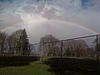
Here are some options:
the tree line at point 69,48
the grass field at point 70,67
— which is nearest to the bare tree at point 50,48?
the tree line at point 69,48

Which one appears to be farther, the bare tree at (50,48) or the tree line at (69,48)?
the bare tree at (50,48)

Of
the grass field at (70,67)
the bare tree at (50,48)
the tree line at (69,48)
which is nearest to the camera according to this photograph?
the grass field at (70,67)

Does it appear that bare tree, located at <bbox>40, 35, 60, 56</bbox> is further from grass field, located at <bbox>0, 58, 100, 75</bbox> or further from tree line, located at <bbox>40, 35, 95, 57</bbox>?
grass field, located at <bbox>0, 58, 100, 75</bbox>

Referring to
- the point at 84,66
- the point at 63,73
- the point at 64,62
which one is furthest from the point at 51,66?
the point at 84,66

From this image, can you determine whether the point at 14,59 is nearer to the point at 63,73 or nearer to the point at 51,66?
the point at 51,66

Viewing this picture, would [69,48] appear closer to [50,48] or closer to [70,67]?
[70,67]

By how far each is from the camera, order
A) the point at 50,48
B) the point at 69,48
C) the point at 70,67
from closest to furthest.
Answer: the point at 70,67 → the point at 69,48 → the point at 50,48

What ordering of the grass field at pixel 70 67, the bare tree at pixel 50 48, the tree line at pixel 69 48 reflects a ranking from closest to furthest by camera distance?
1. the grass field at pixel 70 67
2. the tree line at pixel 69 48
3. the bare tree at pixel 50 48

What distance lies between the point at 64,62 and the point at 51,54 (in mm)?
3370

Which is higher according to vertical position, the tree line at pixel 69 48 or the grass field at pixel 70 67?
the tree line at pixel 69 48

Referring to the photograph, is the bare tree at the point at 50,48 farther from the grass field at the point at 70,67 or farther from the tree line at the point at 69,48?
the grass field at the point at 70,67

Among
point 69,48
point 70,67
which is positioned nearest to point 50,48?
point 69,48

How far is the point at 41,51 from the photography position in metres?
19.8

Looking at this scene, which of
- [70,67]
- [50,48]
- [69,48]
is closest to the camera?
[70,67]
